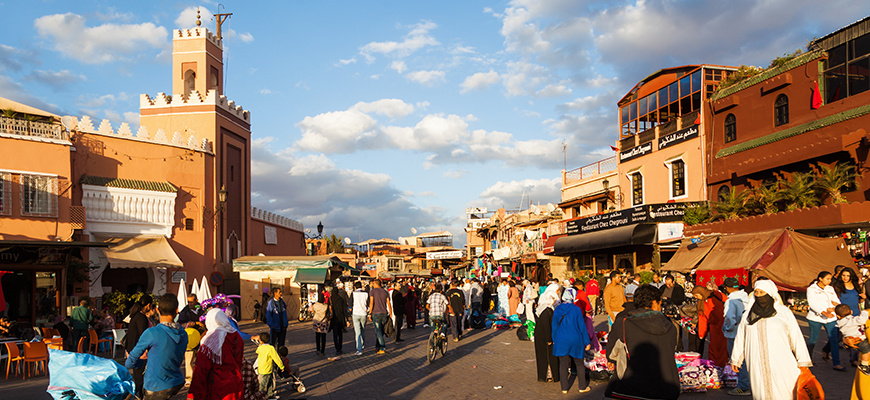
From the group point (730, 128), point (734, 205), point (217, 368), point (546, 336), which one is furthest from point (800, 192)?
point (217, 368)

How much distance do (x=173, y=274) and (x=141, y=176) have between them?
417 cm

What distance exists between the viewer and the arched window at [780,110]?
70.1ft

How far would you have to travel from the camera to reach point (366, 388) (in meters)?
9.88

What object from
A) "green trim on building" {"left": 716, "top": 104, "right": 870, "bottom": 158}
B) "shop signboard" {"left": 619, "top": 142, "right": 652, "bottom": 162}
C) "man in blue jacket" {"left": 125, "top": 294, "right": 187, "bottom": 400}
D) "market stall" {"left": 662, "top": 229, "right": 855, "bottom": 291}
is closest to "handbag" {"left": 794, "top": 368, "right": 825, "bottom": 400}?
"man in blue jacket" {"left": 125, "top": 294, "right": 187, "bottom": 400}

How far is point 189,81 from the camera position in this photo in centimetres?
3102

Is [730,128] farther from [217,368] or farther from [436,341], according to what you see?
[217,368]

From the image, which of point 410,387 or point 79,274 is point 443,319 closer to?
point 410,387

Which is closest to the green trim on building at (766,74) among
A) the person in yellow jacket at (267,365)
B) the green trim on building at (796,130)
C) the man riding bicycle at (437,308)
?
the green trim on building at (796,130)

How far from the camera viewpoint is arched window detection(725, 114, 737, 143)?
23.9 meters

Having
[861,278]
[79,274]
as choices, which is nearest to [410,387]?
[861,278]

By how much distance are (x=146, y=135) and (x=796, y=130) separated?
2420 cm

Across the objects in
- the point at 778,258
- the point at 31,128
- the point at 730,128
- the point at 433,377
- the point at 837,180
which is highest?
the point at 730,128

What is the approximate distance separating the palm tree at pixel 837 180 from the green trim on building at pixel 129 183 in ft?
77.6

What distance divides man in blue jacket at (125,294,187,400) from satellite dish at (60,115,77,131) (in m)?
19.3
